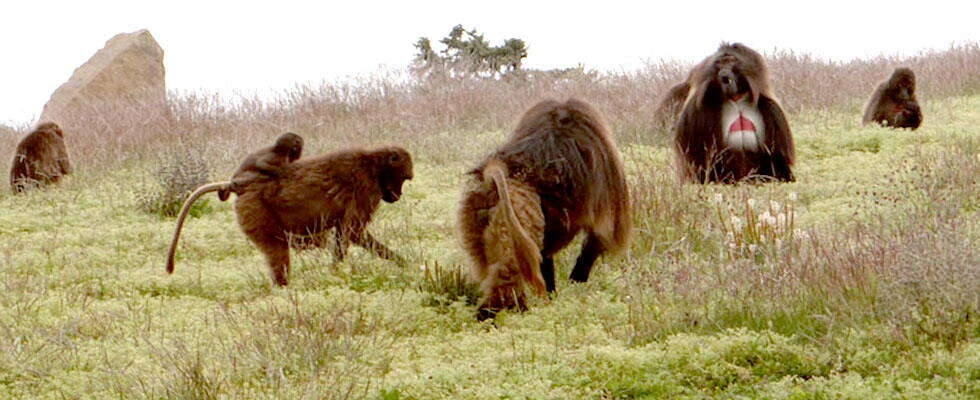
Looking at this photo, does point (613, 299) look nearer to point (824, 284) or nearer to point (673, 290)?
point (673, 290)

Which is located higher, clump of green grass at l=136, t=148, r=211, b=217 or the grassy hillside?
clump of green grass at l=136, t=148, r=211, b=217

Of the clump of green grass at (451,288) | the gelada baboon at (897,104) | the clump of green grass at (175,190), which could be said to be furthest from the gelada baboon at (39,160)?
the gelada baboon at (897,104)

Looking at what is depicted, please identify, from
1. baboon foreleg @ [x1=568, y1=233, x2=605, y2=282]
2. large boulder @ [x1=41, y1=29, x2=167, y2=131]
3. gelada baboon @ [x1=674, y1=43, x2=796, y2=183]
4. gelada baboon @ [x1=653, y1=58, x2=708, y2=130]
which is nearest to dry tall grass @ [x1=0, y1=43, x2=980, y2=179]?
gelada baboon @ [x1=653, y1=58, x2=708, y2=130]

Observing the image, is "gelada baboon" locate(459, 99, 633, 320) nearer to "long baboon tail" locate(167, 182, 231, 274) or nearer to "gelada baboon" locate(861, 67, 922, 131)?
"long baboon tail" locate(167, 182, 231, 274)

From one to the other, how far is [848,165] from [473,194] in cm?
606

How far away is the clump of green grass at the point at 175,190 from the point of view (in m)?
11.8

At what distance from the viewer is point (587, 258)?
755cm

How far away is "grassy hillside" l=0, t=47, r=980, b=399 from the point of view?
Answer: 5504 millimetres

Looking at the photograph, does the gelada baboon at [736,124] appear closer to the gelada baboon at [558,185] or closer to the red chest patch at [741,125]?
the red chest patch at [741,125]

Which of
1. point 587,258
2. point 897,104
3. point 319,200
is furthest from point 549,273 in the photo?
point 897,104

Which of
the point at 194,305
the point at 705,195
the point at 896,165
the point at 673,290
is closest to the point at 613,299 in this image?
the point at 673,290

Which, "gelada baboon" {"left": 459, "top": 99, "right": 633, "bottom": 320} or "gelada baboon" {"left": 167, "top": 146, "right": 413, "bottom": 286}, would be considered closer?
"gelada baboon" {"left": 459, "top": 99, "right": 633, "bottom": 320}

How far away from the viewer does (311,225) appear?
8328mm

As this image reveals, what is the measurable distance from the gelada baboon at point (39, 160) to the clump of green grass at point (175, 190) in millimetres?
1620
